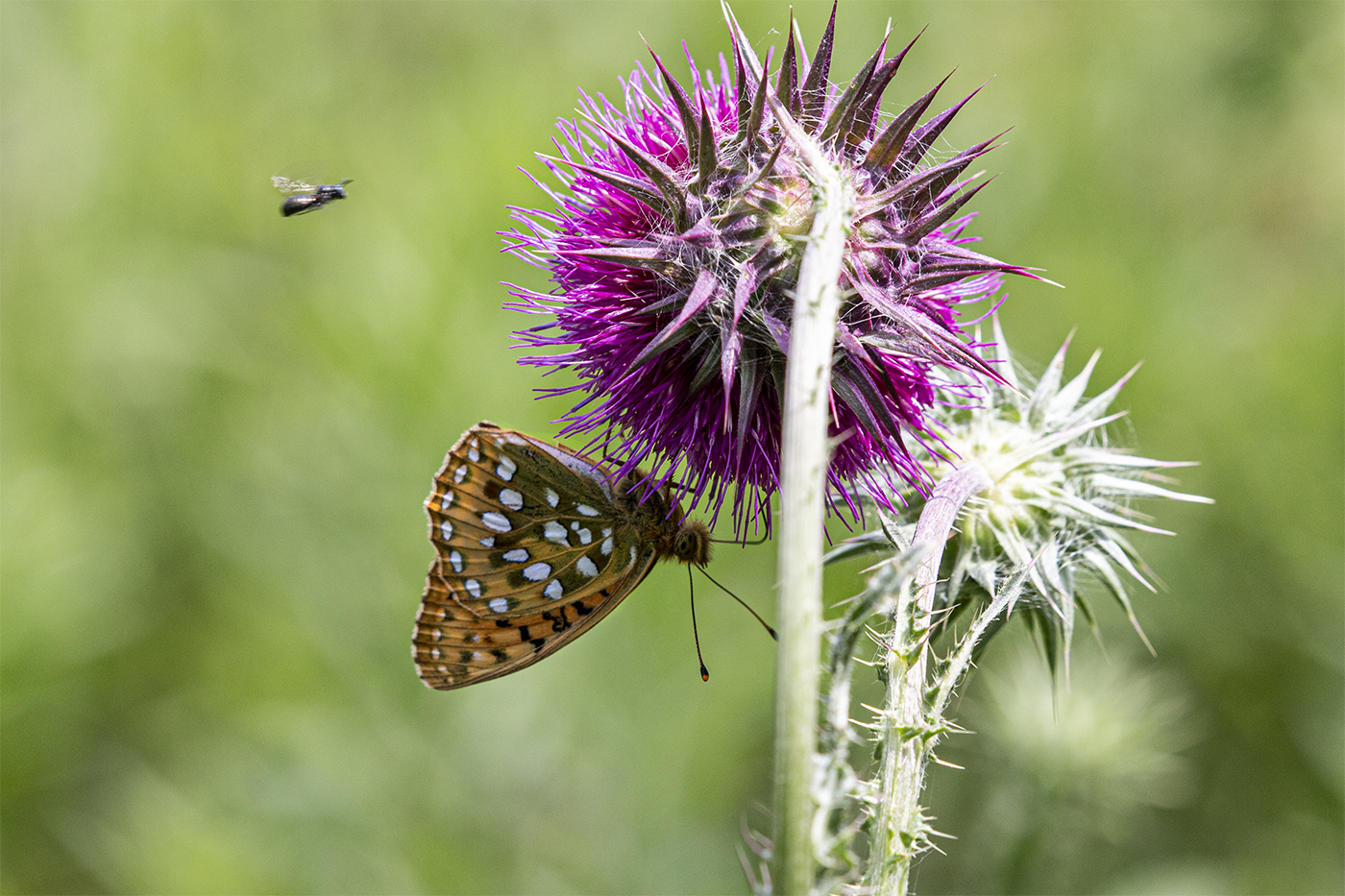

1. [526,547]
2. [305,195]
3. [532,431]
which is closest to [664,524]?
[526,547]

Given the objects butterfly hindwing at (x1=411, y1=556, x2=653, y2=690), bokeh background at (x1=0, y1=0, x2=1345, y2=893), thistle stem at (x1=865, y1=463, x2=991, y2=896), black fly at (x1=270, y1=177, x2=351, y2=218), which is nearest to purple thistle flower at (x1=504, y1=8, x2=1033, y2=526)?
thistle stem at (x1=865, y1=463, x2=991, y2=896)

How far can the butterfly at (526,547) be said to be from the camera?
3.58 metres

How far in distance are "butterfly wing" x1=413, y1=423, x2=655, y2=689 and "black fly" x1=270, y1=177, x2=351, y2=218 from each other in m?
1.25

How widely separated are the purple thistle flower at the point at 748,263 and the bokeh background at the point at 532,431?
3.41 metres

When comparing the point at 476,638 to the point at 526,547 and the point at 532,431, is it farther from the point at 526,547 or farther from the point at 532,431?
the point at 532,431

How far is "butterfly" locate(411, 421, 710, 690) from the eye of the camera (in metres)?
3.58

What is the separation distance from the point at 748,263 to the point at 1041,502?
1432mm

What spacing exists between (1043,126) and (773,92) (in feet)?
18.0

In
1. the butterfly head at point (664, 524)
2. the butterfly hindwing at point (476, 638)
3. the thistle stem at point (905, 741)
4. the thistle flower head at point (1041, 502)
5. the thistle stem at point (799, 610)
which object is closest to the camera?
the thistle stem at point (799, 610)

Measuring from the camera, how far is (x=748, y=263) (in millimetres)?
2678

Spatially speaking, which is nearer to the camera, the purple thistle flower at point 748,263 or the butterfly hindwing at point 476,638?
the purple thistle flower at point 748,263

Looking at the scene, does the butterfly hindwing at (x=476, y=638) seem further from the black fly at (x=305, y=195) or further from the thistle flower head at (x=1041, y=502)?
the black fly at (x=305, y=195)

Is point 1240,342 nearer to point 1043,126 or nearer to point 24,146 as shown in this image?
point 1043,126

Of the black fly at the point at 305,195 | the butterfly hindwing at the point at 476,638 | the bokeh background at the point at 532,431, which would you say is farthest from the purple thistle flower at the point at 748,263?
the bokeh background at the point at 532,431
